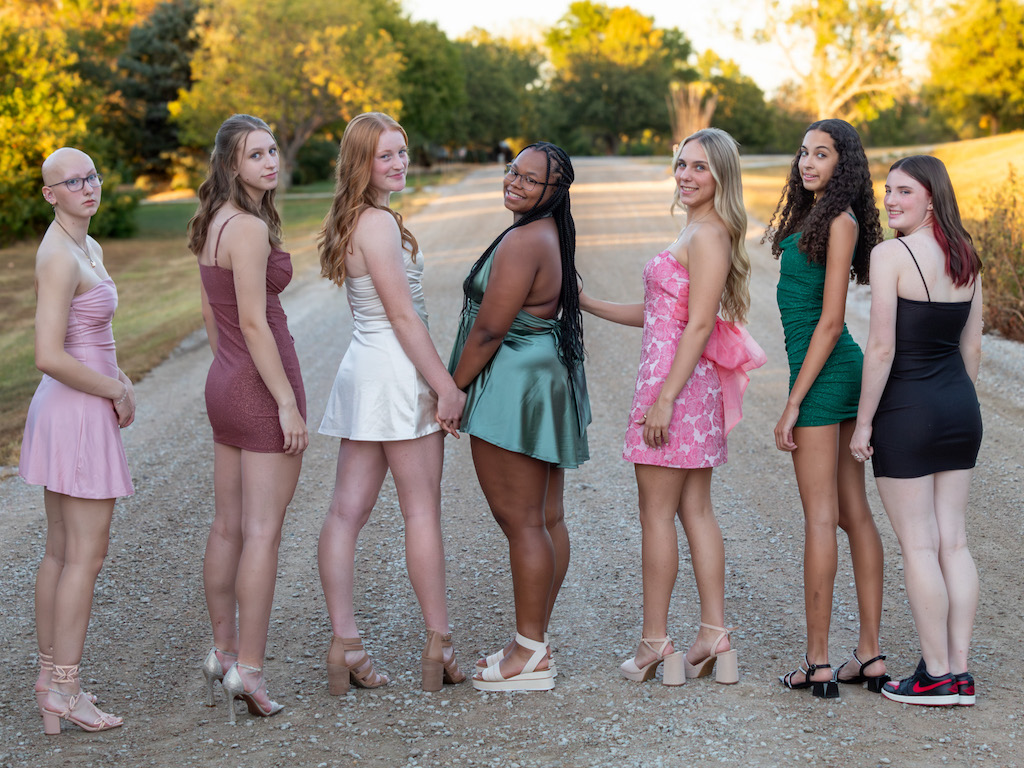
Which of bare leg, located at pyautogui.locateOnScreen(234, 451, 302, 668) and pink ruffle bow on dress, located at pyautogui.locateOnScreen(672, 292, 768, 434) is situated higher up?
pink ruffle bow on dress, located at pyautogui.locateOnScreen(672, 292, 768, 434)

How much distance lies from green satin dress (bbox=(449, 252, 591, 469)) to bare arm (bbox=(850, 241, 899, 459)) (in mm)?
1084

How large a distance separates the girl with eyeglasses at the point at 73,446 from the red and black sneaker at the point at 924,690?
2.91 meters

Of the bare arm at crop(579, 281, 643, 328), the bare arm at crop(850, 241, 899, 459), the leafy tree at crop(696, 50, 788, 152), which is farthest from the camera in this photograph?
the leafy tree at crop(696, 50, 788, 152)

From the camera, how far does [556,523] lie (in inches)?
161

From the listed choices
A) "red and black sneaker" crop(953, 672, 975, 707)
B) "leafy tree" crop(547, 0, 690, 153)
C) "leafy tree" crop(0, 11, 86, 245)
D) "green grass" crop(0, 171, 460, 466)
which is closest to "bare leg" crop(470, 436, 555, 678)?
"red and black sneaker" crop(953, 672, 975, 707)

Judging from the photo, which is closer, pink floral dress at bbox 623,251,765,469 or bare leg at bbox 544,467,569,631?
pink floral dress at bbox 623,251,765,469

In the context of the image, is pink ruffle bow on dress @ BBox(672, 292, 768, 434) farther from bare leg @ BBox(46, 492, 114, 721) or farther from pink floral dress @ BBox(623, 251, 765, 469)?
bare leg @ BBox(46, 492, 114, 721)

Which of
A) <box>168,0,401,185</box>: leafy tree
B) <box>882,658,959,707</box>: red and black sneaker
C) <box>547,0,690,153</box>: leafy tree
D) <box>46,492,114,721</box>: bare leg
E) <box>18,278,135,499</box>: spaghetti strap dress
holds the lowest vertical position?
<box>882,658,959,707</box>: red and black sneaker

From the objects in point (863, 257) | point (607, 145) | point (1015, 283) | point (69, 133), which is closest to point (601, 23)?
point (607, 145)

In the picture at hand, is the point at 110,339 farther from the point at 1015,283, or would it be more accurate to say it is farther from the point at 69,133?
the point at 69,133

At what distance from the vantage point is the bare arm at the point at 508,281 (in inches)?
140

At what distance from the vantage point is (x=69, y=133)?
72.3ft

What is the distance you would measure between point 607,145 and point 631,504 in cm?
6743

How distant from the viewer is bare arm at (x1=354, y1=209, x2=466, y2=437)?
142 inches
